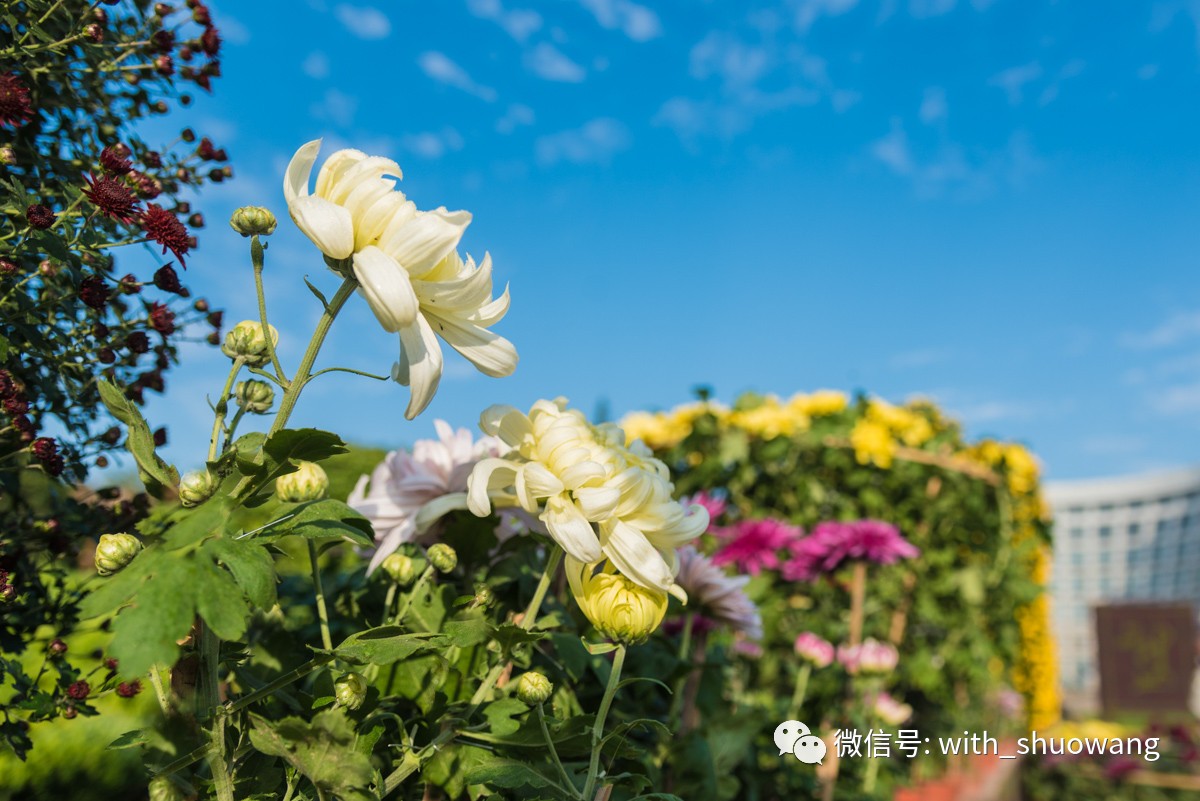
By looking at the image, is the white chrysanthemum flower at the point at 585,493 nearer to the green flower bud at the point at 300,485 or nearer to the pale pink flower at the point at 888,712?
the green flower bud at the point at 300,485

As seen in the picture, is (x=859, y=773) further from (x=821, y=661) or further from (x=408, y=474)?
(x=408, y=474)

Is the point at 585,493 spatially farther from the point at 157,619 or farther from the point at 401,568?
the point at 157,619

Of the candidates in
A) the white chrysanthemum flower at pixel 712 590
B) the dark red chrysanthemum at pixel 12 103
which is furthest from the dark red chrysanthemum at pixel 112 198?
the white chrysanthemum flower at pixel 712 590

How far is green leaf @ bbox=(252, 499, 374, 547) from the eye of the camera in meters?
0.68

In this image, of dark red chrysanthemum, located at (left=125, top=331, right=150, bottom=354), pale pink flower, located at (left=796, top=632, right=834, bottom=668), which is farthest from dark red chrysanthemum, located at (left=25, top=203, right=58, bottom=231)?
pale pink flower, located at (left=796, top=632, right=834, bottom=668)

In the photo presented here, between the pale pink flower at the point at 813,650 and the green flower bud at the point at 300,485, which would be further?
the pale pink flower at the point at 813,650

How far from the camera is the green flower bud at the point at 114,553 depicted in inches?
25.9

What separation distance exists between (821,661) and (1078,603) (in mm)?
Answer: 19825

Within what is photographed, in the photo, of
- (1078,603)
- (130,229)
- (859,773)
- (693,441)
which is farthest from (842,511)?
(1078,603)

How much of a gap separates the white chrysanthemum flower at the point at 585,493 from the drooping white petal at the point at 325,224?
24cm

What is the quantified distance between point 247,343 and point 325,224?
117 mm

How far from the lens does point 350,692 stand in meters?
0.74

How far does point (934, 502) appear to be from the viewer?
4445 millimetres

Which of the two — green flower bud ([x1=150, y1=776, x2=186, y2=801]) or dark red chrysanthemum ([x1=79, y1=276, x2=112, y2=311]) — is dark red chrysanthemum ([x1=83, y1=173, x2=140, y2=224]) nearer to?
dark red chrysanthemum ([x1=79, y1=276, x2=112, y2=311])
